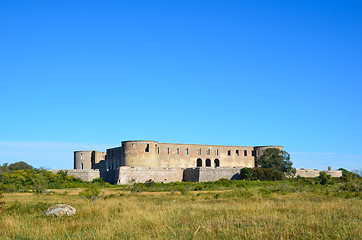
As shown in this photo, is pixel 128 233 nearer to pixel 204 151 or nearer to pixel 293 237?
pixel 293 237

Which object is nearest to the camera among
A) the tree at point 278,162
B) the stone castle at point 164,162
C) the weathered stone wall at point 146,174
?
the weathered stone wall at point 146,174

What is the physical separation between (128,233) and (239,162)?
53588 mm

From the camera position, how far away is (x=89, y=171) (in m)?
49.4

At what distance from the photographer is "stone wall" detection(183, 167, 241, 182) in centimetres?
4967

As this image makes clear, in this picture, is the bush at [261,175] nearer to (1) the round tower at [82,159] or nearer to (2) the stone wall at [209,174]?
(2) the stone wall at [209,174]

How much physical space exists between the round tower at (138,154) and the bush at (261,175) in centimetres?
1245

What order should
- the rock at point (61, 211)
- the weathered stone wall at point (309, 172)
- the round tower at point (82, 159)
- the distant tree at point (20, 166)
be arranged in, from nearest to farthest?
the rock at point (61, 211)
the weathered stone wall at point (309, 172)
the round tower at point (82, 159)
the distant tree at point (20, 166)

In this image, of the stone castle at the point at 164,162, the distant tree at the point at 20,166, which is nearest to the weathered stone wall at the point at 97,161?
the stone castle at the point at 164,162

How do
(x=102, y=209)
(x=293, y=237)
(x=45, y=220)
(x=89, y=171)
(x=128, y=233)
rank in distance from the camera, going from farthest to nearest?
(x=89, y=171) → (x=102, y=209) → (x=45, y=220) → (x=128, y=233) → (x=293, y=237)

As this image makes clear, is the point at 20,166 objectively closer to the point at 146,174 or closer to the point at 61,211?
the point at 146,174

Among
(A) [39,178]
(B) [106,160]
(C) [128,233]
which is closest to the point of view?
(C) [128,233]

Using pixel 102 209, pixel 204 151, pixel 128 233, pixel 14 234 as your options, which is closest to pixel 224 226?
pixel 128 233

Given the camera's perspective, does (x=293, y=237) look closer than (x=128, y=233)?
Yes

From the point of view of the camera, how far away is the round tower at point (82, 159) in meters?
58.2
